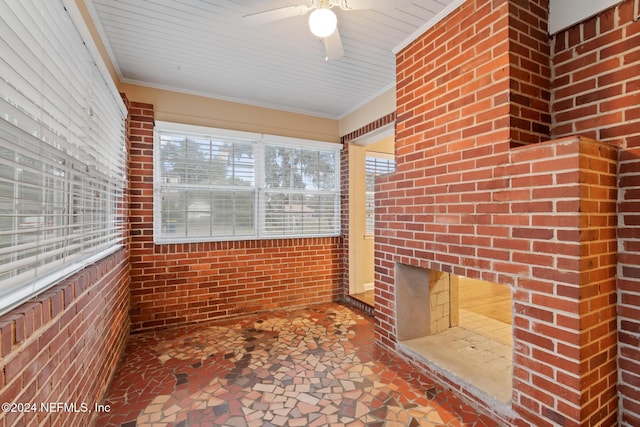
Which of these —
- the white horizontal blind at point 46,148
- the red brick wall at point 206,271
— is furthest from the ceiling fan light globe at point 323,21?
the red brick wall at point 206,271

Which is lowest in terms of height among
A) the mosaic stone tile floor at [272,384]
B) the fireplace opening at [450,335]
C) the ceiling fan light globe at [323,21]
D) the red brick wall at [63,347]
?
the mosaic stone tile floor at [272,384]

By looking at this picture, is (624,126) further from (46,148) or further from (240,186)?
(240,186)

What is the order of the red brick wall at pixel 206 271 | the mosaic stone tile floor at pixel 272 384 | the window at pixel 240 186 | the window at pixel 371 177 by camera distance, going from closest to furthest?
1. the mosaic stone tile floor at pixel 272 384
2. the red brick wall at pixel 206 271
3. the window at pixel 240 186
4. the window at pixel 371 177

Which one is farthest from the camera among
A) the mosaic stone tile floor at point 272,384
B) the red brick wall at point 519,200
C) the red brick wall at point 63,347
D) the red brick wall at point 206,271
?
the red brick wall at point 206,271

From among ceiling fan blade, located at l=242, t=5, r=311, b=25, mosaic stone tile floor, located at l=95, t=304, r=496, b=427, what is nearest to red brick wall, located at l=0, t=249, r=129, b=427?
mosaic stone tile floor, located at l=95, t=304, r=496, b=427

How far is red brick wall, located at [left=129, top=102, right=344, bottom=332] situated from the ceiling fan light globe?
223 centimetres

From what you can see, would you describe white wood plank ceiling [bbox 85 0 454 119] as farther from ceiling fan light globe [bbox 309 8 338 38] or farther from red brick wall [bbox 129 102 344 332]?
red brick wall [bbox 129 102 344 332]

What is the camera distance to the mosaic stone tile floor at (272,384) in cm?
173

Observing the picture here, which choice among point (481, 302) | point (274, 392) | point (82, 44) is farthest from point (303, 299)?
point (82, 44)

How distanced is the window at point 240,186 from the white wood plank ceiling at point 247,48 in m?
0.55

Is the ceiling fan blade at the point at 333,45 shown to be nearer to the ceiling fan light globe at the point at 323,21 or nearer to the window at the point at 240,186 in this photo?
Result: the ceiling fan light globe at the point at 323,21

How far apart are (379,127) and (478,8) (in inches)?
62.9

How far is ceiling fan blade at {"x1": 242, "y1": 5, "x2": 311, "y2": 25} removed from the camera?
167cm

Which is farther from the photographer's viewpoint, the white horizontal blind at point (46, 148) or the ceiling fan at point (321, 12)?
the ceiling fan at point (321, 12)
